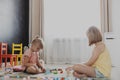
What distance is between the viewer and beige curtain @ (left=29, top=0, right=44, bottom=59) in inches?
173

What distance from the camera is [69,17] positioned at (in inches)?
171

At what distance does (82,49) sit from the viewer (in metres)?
4.25

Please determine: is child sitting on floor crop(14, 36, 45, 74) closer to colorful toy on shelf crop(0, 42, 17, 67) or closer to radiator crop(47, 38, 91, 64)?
colorful toy on shelf crop(0, 42, 17, 67)

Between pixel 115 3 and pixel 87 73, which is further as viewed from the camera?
pixel 115 3

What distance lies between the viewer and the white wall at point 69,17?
4.27 meters

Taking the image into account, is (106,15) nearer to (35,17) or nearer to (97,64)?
(35,17)

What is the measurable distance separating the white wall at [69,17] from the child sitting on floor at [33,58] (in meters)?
1.63

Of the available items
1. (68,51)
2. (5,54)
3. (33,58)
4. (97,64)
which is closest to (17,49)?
(5,54)

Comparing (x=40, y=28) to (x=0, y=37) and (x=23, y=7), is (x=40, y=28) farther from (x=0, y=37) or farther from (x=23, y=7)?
(x=0, y=37)

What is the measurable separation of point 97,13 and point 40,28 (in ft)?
3.84

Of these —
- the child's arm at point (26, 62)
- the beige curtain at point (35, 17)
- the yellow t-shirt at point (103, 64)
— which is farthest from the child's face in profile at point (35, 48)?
the beige curtain at point (35, 17)

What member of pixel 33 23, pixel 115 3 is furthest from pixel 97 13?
pixel 33 23

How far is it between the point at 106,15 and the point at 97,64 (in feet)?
7.07

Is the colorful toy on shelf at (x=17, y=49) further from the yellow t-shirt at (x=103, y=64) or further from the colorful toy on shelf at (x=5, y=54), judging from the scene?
the yellow t-shirt at (x=103, y=64)
